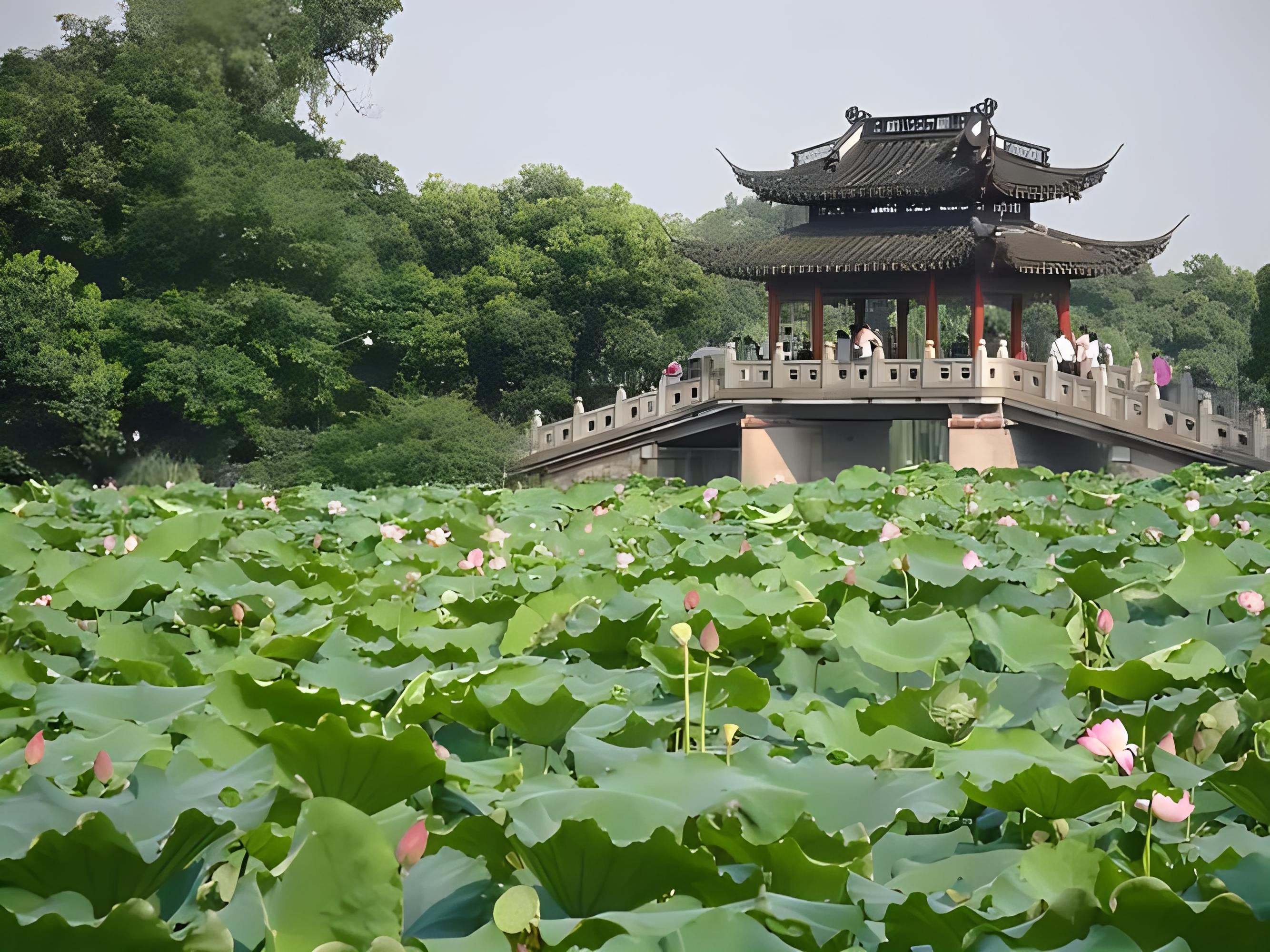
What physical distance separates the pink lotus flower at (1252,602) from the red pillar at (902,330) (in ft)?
60.0

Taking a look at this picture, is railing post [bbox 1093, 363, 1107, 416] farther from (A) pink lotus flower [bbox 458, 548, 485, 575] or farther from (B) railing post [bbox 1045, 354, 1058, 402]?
(A) pink lotus flower [bbox 458, 548, 485, 575]

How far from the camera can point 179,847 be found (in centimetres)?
95

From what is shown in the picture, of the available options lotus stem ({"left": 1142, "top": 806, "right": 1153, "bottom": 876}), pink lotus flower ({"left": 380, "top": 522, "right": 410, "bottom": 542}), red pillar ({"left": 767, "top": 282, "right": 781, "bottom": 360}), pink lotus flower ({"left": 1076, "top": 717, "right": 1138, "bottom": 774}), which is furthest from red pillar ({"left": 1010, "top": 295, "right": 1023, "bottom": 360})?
lotus stem ({"left": 1142, "top": 806, "right": 1153, "bottom": 876})

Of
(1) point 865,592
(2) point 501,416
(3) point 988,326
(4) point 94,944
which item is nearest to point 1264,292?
(2) point 501,416

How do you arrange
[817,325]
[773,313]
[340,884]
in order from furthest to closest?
[773,313] → [817,325] → [340,884]

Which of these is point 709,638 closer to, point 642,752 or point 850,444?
point 642,752

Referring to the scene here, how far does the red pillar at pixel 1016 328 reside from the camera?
20.8 m

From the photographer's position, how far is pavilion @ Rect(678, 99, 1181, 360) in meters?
19.8

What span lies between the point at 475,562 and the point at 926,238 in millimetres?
18670

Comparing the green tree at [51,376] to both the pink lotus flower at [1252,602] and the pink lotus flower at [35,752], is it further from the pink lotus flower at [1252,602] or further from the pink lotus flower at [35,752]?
the pink lotus flower at [35,752]

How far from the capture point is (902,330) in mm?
20953

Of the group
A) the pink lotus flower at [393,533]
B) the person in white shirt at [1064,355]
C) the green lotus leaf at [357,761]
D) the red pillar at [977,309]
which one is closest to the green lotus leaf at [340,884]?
the green lotus leaf at [357,761]

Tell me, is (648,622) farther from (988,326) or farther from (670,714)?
(988,326)

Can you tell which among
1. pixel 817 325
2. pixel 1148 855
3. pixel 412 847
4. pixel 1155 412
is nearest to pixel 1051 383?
pixel 1155 412
